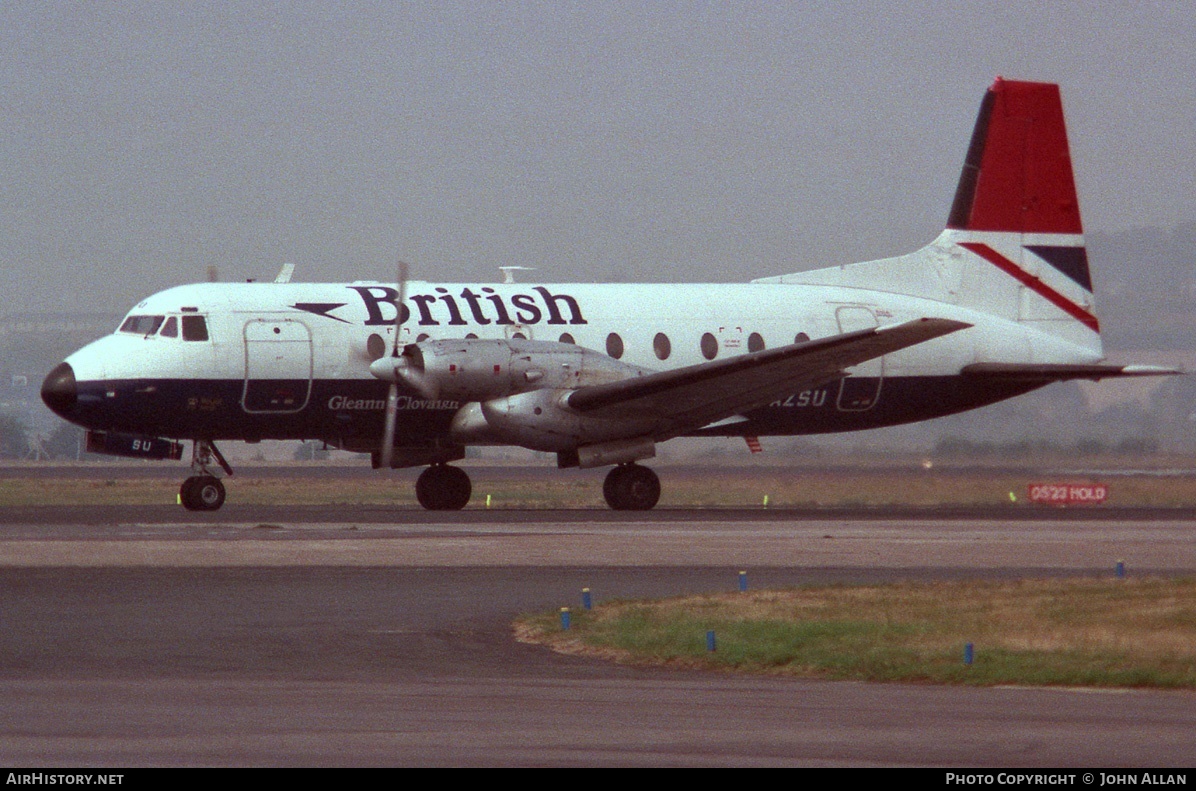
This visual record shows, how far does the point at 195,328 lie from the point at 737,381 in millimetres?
9609

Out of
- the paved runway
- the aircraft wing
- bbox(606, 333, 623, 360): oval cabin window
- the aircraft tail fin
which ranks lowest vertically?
the paved runway

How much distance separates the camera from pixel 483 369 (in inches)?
1275

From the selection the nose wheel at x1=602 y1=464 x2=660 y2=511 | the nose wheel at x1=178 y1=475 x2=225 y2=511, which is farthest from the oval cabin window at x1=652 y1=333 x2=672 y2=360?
the nose wheel at x1=178 y1=475 x2=225 y2=511

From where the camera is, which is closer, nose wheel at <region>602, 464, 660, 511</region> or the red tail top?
nose wheel at <region>602, 464, 660, 511</region>

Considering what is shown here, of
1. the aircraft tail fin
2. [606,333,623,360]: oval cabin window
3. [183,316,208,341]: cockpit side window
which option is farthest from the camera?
the aircraft tail fin

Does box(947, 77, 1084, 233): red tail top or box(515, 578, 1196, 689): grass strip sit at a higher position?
box(947, 77, 1084, 233): red tail top

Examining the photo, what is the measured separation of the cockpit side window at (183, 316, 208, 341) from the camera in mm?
32625

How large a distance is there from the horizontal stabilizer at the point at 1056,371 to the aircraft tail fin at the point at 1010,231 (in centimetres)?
180

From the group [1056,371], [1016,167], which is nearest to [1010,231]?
[1016,167]

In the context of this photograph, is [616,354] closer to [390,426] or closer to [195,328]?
[390,426]

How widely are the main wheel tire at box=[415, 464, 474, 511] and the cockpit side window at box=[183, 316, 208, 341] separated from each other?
17.8ft

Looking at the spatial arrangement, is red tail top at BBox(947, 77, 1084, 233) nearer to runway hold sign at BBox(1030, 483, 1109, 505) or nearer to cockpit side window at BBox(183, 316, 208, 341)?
runway hold sign at BBox(1030, 483, 1109, 505)

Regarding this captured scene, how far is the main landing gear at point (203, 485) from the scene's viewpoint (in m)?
33.5

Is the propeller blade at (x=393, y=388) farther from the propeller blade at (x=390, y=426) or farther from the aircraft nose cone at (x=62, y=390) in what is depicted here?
the aircraft nose cone at (x=62, y=390)
